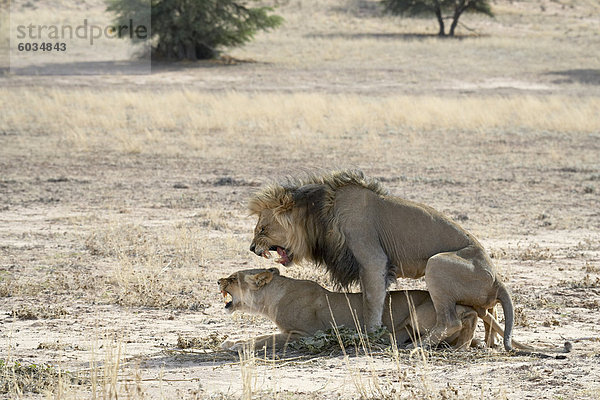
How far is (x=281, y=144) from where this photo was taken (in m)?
18.8

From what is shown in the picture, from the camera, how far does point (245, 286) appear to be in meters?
6.66

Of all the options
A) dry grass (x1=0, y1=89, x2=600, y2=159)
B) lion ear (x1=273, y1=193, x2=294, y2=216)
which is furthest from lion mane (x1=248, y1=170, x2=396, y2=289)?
dry grass (x1=0, y1=89, x2=600, y2=159)

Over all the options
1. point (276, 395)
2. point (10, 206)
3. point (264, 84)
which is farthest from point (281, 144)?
point (276, 395)

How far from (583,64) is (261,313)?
115 ft

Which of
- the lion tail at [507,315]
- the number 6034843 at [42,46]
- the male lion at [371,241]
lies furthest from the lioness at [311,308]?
the number 6034843 at [42,46]

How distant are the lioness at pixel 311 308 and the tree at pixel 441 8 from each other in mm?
45368

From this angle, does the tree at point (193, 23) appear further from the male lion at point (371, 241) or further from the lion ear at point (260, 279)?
the lion ear at point (260, 279)

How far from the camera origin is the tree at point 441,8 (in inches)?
2007

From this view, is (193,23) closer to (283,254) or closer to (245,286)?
(283,254)

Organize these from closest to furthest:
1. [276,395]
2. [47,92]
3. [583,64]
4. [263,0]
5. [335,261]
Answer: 1. [276,395]
2. [335,261]
3. [47,92]
4. [583,64]
5. [263,0]

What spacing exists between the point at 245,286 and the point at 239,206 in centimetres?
619

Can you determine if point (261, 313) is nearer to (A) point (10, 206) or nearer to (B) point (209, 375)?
(B) point (209, 375)

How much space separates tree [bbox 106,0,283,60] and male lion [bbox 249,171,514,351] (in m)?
32.8

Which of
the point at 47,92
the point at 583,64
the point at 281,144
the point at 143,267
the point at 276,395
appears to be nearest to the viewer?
the point at 276,395
